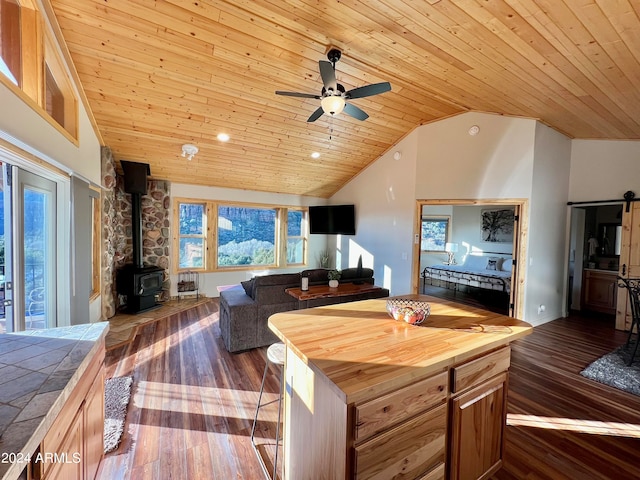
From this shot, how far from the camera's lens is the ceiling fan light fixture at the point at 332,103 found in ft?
8.77

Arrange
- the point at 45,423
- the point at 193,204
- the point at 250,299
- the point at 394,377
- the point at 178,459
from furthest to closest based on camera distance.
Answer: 1. the point at 193,204
2. the point at 250,299
3. the point at 178,459
4. the point at 394,377
5. the point at 45,423

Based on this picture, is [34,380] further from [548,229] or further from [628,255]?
[628,255]

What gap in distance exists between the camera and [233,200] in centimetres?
668

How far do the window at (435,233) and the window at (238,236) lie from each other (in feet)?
12.2

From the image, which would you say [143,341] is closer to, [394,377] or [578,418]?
[394,377]

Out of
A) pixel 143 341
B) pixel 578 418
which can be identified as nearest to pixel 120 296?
pixel 143 341

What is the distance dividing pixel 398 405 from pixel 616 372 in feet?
11.7

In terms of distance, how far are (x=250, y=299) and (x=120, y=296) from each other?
3.14m

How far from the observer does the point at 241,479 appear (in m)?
1.83

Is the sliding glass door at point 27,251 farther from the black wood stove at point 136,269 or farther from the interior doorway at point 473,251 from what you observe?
the interior doorway at point 473,251

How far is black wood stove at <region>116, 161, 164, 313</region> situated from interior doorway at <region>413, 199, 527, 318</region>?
4.91 metres

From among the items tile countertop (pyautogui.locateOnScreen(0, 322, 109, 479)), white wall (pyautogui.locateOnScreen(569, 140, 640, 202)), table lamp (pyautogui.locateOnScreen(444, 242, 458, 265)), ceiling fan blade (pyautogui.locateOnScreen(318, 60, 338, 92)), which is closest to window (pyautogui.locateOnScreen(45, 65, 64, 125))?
tile countertop (pyautogui.locateOnScreen(0, 322, 109, 479))

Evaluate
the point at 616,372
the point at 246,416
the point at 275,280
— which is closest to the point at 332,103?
the point at 275,280

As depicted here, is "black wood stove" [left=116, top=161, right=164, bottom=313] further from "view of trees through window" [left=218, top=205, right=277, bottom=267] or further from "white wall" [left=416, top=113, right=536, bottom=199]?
"white wall" [left=416, top=113, right=536, bottom=199]
